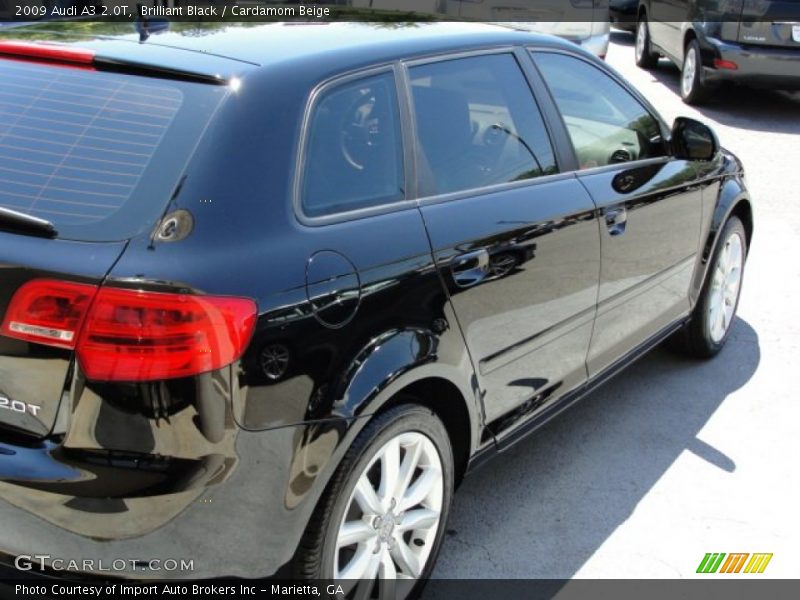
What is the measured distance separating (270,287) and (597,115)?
2129 mm

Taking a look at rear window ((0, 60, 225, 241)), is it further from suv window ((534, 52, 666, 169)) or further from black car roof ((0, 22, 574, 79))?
suv window ((534, 52, 666, 169))

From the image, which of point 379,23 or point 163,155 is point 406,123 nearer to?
point 379,23

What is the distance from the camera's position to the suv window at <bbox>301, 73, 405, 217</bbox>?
262cm

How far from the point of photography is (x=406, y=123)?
9.81 feet

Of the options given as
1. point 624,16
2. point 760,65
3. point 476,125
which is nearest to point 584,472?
point 476,125

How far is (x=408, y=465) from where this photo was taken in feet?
9.37

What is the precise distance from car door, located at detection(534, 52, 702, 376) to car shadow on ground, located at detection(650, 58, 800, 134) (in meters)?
6.96

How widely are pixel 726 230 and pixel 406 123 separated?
2.50 meters

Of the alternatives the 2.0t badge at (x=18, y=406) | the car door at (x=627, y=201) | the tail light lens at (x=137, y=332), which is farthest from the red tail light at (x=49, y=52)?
the car door at (x=627, y=201)

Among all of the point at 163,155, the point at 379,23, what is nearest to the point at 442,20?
the point at 379,23

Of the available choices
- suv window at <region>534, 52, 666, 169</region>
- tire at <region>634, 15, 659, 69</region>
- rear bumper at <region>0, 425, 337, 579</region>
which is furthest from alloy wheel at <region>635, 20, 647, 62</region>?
rear bumper at <region>0, 425, 337, 579</region>

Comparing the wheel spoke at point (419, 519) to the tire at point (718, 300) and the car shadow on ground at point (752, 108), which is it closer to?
the tire at point (718, 300)

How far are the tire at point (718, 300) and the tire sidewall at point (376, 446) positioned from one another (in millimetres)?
2353

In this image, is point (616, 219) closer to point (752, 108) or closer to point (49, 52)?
point (49, 52)
